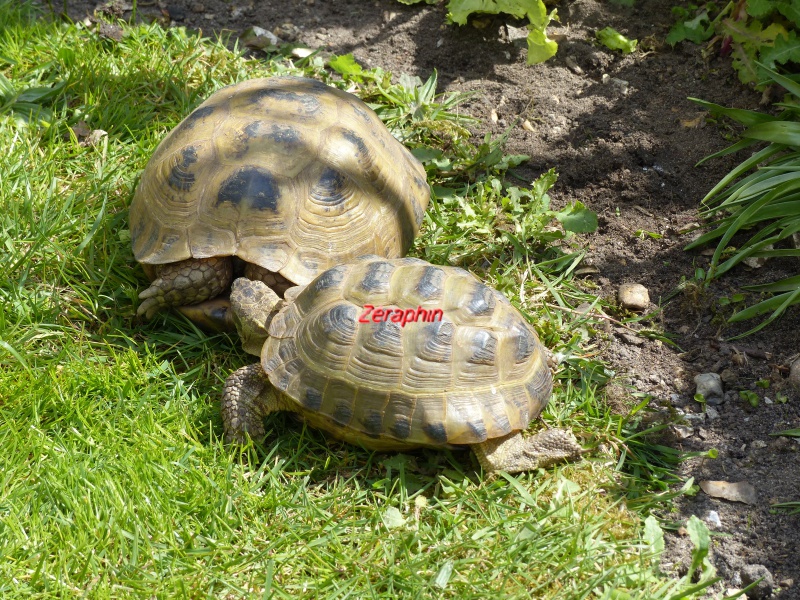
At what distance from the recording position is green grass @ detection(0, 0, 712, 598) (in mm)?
2773

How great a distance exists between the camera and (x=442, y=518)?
9.93ft

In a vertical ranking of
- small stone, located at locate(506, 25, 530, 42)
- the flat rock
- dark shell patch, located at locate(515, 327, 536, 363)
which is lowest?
the flat rock

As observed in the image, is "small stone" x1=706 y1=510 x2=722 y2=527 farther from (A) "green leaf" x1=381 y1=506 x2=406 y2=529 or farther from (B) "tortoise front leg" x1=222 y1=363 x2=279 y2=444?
(B) "tortoise front leg" x1=222 y1=363 x2=279 y2=444

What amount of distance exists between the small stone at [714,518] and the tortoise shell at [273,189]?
6.10 feet

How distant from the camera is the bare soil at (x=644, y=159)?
3189 mm

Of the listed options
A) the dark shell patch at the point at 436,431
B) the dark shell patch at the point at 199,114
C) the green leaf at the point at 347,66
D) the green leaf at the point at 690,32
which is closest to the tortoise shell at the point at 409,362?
the dark shell patch at the point at 436,431

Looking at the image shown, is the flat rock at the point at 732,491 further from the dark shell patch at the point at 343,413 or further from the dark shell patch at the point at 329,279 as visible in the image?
the dark shell patch at the point at 329,279

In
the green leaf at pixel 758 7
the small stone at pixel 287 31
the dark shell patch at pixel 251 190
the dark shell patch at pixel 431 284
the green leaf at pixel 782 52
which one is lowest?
the small stone at pixel 287 31

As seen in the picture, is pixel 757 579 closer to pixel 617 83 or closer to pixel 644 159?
pixel 644 159

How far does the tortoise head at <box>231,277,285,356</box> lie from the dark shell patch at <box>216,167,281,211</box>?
0.36 m

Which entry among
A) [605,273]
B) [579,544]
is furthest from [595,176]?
[579,544]

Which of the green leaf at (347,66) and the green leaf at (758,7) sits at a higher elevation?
the green leaf at (758,7)

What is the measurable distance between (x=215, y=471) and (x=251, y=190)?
128cm

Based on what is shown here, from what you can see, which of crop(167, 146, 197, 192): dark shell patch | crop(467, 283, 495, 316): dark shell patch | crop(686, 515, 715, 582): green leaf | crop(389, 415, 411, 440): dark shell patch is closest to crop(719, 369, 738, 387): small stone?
crop(686, 515, 715, 582): green leaf
